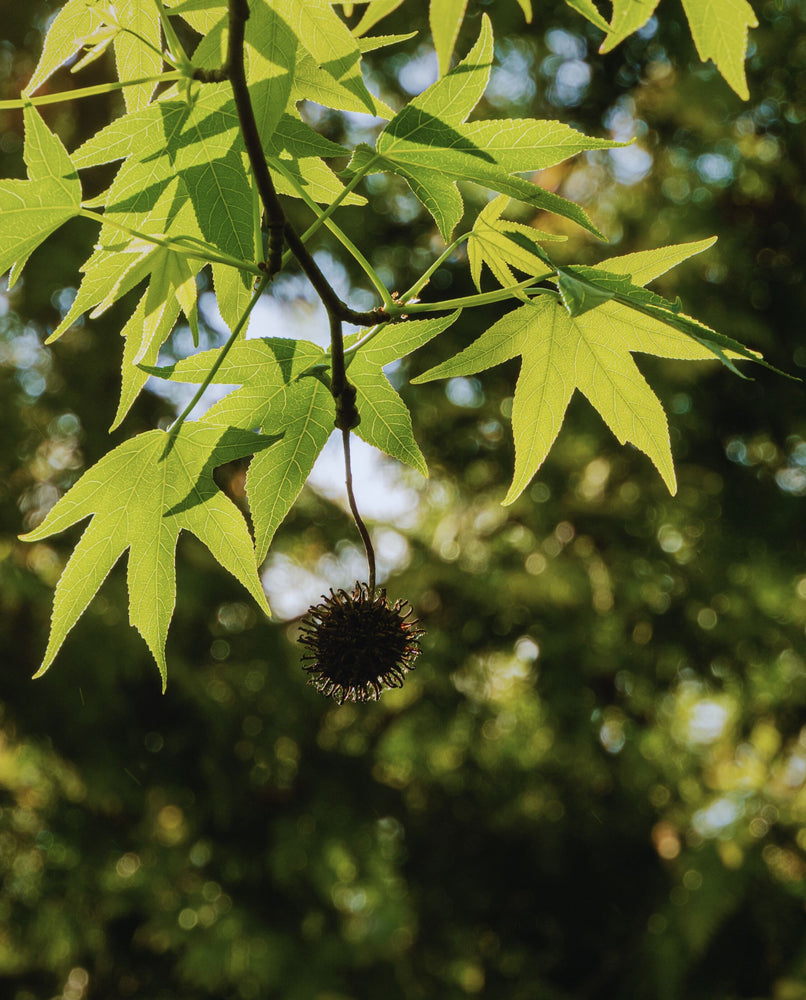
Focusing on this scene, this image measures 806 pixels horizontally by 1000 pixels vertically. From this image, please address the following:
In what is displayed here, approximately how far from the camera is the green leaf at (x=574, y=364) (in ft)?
2.21

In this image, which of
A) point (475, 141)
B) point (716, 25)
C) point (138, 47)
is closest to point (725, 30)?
point (716, 25)

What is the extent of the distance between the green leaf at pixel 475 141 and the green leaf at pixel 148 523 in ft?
0.79

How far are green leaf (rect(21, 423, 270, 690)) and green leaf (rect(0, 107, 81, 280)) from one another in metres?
0.15

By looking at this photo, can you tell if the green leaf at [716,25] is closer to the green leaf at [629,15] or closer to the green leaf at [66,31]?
the green leaf at [629,15]

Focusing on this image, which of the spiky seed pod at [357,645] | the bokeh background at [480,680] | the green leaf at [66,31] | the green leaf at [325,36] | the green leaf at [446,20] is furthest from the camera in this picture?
the bokeh background at [480,680]

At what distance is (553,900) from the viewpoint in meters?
2.68

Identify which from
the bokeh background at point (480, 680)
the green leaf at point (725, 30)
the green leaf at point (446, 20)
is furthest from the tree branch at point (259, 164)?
the bokeh background at point (480, 680)

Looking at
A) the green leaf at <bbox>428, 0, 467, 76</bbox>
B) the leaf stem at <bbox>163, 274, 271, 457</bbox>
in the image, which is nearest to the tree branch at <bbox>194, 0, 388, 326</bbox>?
the leaf stem at <bbox>163, 274, 271, 457</bbox>

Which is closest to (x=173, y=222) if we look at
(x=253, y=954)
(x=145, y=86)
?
(x=145, y=86)

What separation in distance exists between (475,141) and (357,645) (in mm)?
385

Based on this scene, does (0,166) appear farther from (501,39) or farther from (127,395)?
(127,395)

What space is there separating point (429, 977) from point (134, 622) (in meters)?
2.37

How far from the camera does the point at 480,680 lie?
8.91 feet

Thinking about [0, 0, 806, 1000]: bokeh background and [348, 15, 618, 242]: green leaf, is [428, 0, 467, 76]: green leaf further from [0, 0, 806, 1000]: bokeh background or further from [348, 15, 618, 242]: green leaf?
[0, 0, 806, 1000]: bokeh background
